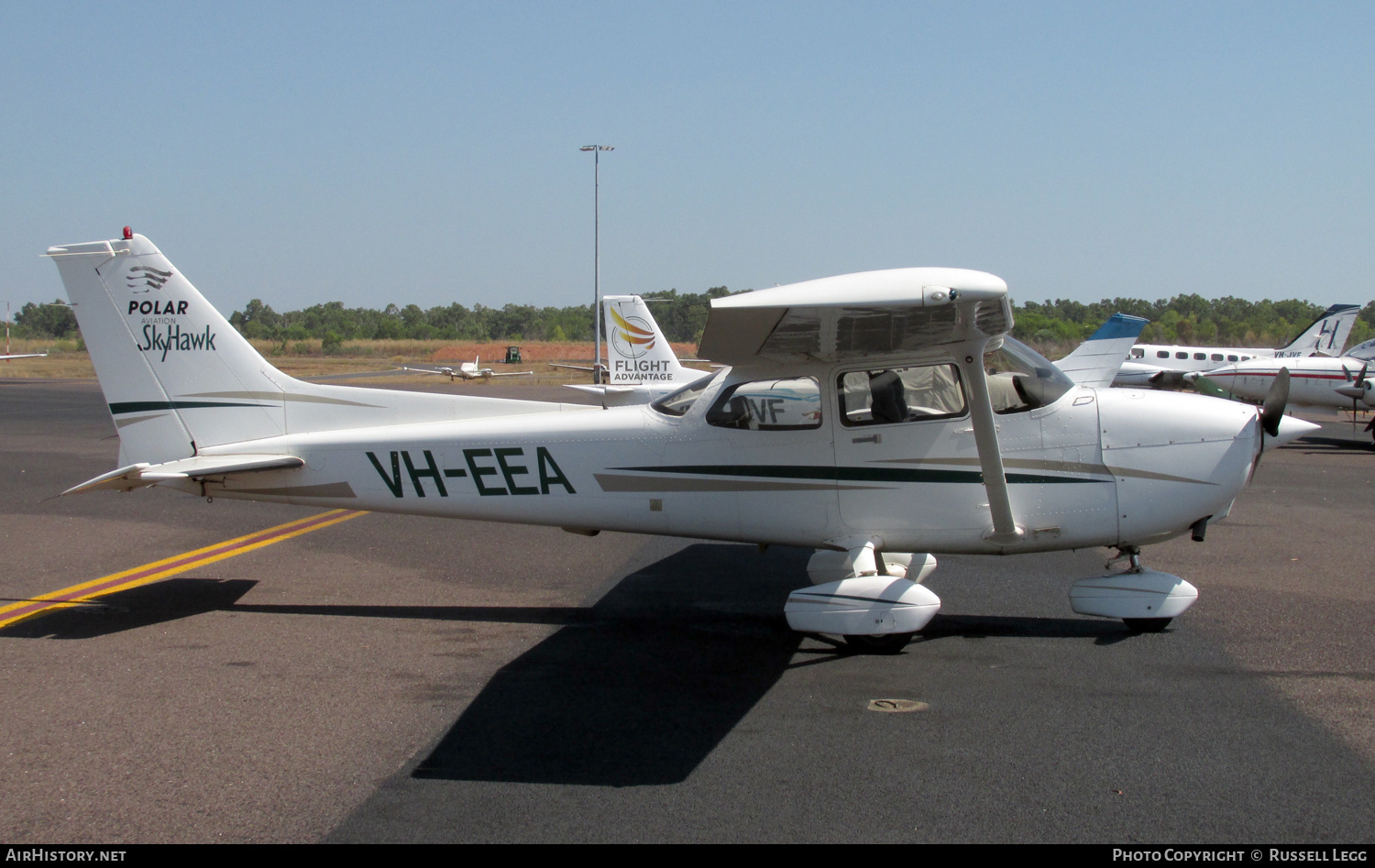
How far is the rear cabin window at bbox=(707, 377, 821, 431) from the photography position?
228 inches

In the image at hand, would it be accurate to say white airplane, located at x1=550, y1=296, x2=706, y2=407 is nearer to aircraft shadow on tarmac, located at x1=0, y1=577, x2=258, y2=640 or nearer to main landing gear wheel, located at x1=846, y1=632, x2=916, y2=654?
aircraft shadow on tarmac, located at x1=0, y1=577, x2=258, y2=640

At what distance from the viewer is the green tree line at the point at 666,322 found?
58.3m

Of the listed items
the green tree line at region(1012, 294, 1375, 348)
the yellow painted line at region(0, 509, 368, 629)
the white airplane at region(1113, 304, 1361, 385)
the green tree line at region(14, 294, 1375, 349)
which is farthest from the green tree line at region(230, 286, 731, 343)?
the yellow painted line at region(0, 509, 368, 629)

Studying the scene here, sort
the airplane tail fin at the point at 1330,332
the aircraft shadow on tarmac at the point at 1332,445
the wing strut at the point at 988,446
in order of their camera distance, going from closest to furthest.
Result: the wing strut at the point at 988,446
the aircraft shadow on tarmac at the point at 1332,445
the airplane tail fin at the point at 1330,332

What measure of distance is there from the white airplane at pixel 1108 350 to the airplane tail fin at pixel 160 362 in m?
15.6

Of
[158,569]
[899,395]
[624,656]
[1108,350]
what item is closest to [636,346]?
[1108,350]

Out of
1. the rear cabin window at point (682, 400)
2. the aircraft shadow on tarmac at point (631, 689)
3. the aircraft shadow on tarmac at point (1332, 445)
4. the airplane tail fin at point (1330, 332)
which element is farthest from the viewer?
the airplane tail fin at point (1330, 332)

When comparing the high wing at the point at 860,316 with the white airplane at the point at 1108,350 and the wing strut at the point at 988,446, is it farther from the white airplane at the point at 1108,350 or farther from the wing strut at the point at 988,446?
the white airplane at the point at 1108,350

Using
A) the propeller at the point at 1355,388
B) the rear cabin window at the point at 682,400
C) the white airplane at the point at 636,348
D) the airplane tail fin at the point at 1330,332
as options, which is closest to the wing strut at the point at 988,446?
the rear cabin window at the point at 682,400

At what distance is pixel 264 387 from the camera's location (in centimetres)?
670

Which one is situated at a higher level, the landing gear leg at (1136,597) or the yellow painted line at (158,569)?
the landing gear leg at (1136,597)

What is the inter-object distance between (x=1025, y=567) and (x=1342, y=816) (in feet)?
13.6

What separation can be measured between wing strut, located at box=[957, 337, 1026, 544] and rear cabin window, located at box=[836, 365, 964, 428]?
17 cm

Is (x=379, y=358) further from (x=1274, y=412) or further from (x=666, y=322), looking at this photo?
(x=1274, y=412)
